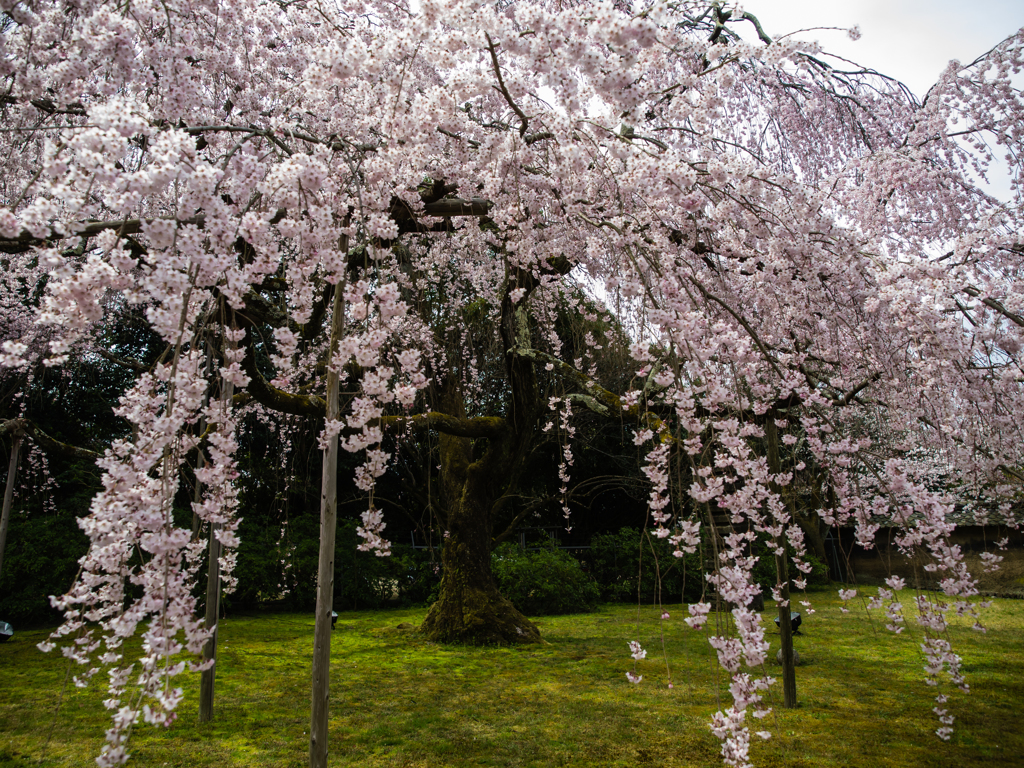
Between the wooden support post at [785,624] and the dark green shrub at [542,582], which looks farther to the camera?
the dark green shrub at [542,582]

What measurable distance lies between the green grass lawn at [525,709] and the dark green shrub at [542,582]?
1891 millimetres

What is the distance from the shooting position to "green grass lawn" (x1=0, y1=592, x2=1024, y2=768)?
315 cm

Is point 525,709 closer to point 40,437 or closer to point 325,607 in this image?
point 325,607

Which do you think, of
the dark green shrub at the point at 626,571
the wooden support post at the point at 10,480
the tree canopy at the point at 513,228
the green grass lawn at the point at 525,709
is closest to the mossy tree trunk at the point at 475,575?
the green grass lawn at the point at 525,709

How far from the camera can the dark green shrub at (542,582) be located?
8188 mm

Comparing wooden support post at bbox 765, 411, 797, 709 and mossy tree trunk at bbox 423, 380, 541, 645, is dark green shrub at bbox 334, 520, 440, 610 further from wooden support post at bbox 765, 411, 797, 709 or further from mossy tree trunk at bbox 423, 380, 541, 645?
wooden support post at bbox 765, 411, 797, 709

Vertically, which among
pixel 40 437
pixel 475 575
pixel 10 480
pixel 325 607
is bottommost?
pixel 475 575

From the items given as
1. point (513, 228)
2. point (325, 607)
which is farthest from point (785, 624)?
point (513, 228)

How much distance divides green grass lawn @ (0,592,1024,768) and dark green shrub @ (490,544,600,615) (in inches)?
74.5

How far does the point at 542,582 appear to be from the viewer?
8234 mm

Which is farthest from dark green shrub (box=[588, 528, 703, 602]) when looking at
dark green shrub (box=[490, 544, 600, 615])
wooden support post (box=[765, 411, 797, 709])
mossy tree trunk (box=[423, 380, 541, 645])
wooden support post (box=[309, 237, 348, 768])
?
wooden support post (box=[309, 237, 348, 768])

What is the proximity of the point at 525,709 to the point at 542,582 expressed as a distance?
14.2ft

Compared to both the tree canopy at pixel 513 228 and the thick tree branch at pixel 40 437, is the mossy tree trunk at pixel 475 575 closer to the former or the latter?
the tree canopy at pixel 513 228

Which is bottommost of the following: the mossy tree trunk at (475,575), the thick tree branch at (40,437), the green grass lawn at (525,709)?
the green grass lawn at (525,709)
